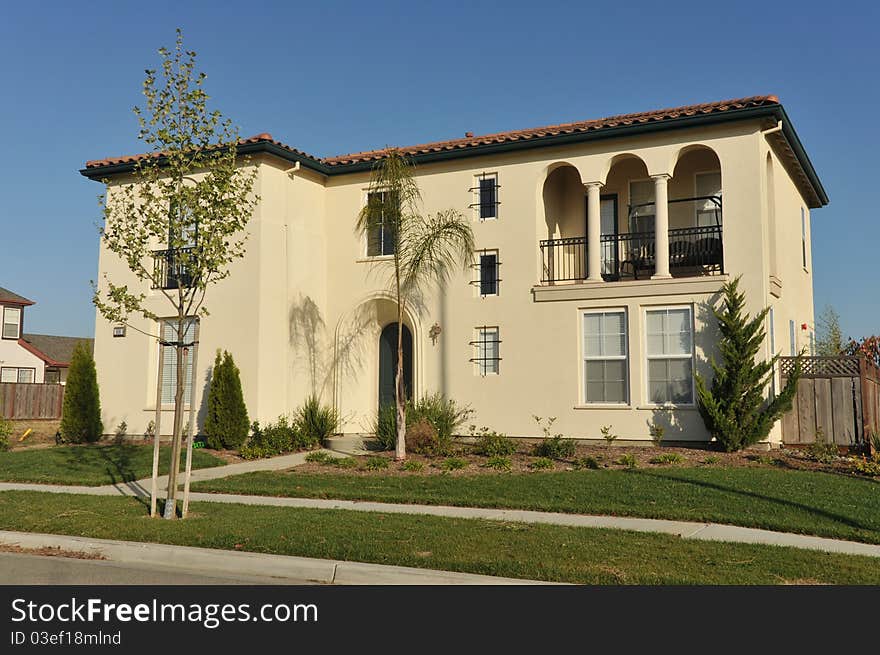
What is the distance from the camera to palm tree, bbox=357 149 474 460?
16031mm

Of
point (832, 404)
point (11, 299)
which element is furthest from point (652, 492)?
point (11, 299)

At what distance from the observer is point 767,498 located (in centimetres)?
1096

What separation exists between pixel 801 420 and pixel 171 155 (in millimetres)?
12364

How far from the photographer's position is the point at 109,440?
1933cm

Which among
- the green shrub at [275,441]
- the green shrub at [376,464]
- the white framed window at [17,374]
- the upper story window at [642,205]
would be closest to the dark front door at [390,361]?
the green shrub at [275,441]

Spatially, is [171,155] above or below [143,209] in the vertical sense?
above

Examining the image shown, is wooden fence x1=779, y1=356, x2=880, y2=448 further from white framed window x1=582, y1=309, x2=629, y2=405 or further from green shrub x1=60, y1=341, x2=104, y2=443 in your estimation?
green shrub x1=60, y1=341, x2=104, y2=443

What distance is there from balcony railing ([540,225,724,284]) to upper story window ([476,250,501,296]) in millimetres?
1006

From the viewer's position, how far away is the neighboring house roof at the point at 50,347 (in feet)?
143

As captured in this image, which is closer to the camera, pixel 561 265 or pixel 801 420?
pixel 801 420

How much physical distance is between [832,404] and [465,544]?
1066 cm

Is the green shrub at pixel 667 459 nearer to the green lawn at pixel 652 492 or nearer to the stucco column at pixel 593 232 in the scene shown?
the green lawn at pixel 652 492
